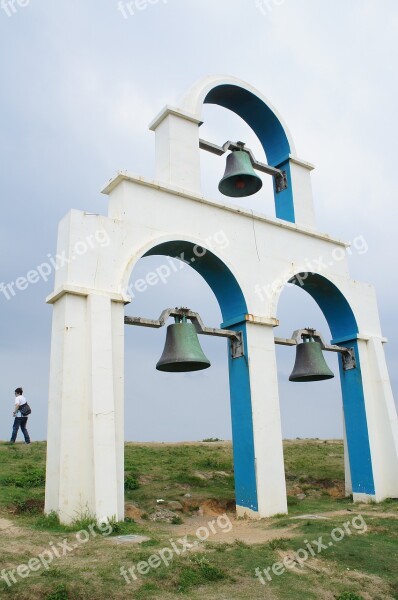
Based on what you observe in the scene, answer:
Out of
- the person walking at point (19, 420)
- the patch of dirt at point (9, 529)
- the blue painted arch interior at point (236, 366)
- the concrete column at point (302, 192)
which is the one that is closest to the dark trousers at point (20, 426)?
the person walking at point (19, 420)

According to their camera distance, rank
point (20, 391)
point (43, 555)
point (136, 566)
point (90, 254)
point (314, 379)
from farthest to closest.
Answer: point (20, 391), point (314, 379), point (90, 254), point (43, 555), point (136, 566)

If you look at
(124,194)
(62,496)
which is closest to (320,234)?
(124,194)

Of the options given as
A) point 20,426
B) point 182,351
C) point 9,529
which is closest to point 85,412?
point 9,529

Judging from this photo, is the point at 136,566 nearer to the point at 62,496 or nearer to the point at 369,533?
the point at 62,496

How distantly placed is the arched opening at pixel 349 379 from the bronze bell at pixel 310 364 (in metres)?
1.28

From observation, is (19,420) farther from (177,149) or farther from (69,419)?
(177,149)

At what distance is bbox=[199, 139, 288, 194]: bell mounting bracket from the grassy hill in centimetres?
661

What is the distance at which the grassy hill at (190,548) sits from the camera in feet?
15.5

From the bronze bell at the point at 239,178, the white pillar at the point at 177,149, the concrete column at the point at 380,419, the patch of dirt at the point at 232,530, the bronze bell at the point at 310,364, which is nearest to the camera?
the patch of dirt at the point at 232,530

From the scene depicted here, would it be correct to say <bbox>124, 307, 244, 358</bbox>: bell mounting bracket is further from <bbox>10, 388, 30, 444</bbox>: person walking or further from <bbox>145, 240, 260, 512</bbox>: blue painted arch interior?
<bbox>10, 388, 30, 444</bbox>: person walking

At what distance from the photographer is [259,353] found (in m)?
9.53

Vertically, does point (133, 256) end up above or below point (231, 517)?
above

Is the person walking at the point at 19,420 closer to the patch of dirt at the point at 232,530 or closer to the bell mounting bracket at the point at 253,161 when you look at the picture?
the patch of dirt at the point at 232,530

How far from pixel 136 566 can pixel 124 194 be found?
567 centimetres
